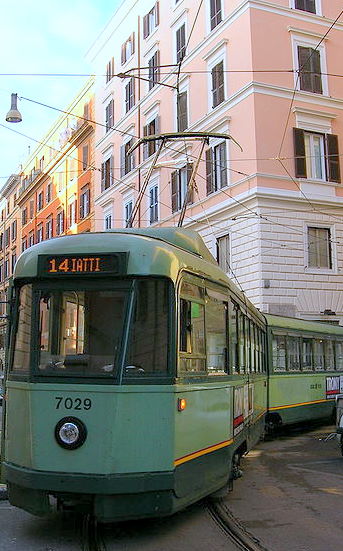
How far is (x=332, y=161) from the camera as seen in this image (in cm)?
2334

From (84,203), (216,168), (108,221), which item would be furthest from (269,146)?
(84,203)

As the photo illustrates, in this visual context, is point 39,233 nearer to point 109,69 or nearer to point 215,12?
point 109,69

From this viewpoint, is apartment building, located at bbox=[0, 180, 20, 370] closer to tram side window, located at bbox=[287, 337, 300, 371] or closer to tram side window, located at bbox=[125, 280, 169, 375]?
tram side window, located at bbox=[287, 337, 300, 371]

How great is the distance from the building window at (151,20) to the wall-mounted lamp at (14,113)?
49.8 ft

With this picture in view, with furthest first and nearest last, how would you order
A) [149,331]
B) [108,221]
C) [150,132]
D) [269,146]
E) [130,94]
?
[108,221], [130,94], [150,132], [269,146], [149,331]

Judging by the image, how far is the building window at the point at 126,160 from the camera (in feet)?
105

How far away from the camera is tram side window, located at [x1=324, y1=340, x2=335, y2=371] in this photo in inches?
608

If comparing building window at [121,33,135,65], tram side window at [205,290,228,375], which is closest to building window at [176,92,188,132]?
building window at [121,33,135,65]

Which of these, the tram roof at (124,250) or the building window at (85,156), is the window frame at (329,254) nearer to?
the tram roof at (124,250)

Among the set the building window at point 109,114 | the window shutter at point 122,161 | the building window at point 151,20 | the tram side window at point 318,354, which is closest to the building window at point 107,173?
the window shutter at point 122,161

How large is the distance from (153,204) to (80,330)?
24252 mm

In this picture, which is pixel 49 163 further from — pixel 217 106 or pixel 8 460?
pixel 8 460

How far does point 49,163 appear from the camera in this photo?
49.2m

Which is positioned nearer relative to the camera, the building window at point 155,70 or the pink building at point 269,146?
the pink building at point 269,146
